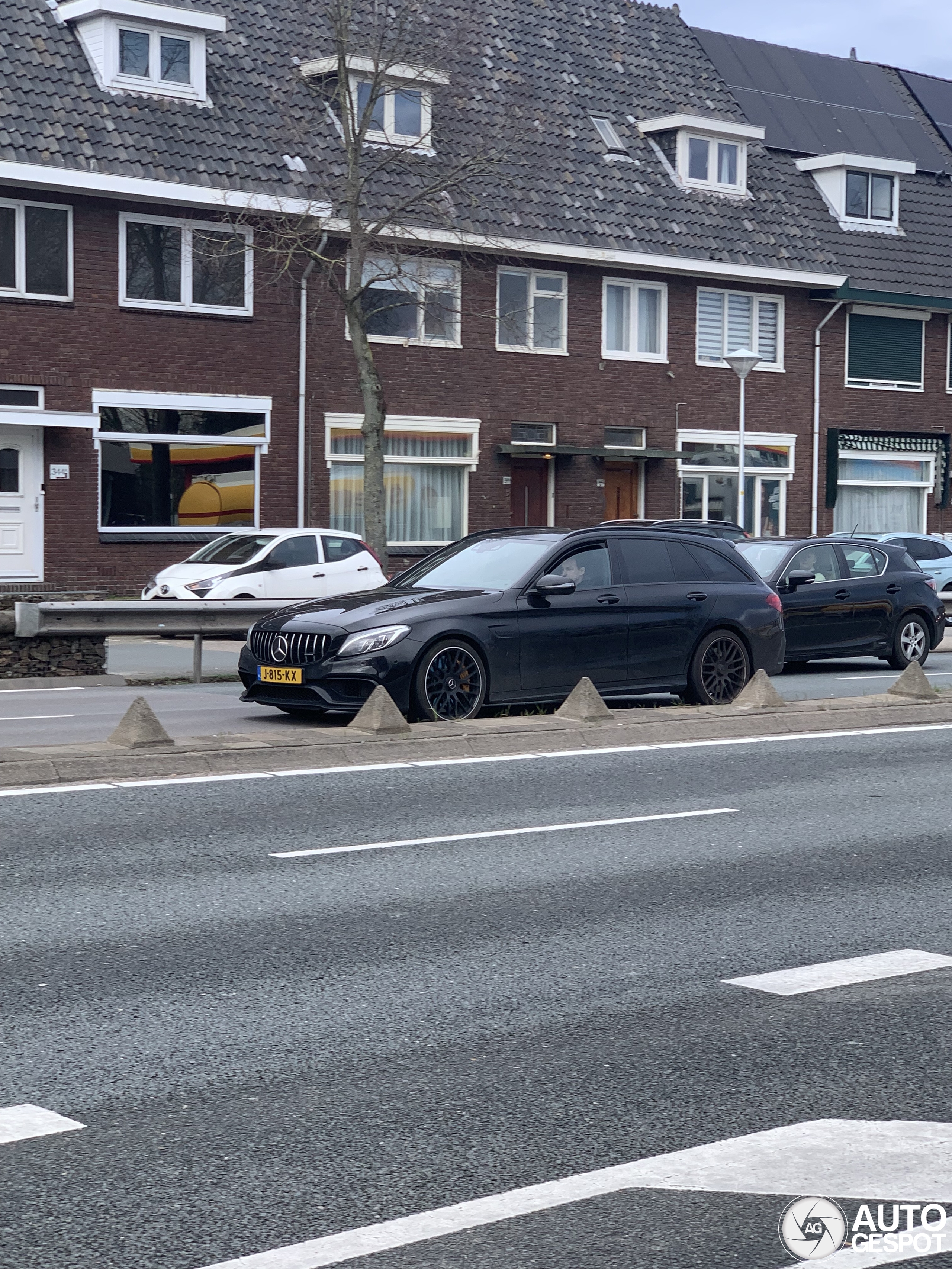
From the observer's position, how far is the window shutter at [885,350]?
3853 cm

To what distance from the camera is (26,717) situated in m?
14.9


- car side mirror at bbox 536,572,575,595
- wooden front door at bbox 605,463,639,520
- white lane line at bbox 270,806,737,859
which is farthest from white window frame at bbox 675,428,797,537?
white lane line at bbox 270,806,737,859

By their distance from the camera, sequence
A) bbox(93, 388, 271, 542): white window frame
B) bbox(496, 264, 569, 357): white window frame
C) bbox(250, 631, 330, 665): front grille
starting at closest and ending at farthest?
bbox(250, 631, 330, 665): front grille, bbox(93, 388, 271, 542): white window frame, bbox(496, 264, 569, 357): white window frame

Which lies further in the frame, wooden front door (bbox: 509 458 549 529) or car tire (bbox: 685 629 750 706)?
wooden front door (bbox: 509 458 549 529)

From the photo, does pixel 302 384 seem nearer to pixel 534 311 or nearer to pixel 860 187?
pixel 534 311

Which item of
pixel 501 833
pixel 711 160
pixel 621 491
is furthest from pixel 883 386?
pixel 501 833

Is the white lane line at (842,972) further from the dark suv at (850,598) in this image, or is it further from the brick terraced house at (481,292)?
the brick terraced house at (481,292)

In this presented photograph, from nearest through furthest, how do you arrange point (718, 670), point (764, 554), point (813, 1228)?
point (813, 1228) → point (718, 670) → point (764, 554)

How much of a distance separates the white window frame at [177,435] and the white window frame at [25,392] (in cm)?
82

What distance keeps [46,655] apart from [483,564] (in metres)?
6.15

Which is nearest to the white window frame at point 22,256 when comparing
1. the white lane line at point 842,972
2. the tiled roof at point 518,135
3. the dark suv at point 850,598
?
the tiled roof at point 518,135

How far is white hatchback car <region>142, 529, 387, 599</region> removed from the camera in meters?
24.4

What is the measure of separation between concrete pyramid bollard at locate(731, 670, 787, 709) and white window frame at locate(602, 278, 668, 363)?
20.4 meters

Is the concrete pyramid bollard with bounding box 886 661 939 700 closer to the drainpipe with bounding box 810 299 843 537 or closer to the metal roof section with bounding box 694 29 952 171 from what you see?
the drainpipe with bounding box 810 299 843 537
